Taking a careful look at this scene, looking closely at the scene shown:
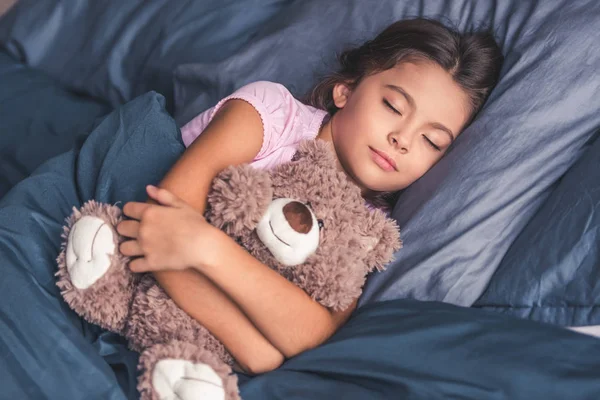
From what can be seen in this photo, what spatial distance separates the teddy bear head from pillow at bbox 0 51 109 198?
509 millimetres

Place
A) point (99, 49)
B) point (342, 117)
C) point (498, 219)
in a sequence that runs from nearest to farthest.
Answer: point (498, 219), point (342, 117), point (99, 49)

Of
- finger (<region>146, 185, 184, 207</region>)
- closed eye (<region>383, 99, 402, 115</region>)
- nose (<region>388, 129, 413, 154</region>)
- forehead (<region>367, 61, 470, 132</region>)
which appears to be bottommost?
finger (<region>146, 185, 184, 207</region>)

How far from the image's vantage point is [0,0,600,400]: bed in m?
0.87

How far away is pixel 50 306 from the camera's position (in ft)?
3.11

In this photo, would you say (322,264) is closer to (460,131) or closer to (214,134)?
(214,134)

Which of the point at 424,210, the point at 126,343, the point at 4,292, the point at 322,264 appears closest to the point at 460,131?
the point at 424,210

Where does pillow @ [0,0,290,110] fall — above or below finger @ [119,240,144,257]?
above

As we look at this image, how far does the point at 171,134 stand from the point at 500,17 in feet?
2.10

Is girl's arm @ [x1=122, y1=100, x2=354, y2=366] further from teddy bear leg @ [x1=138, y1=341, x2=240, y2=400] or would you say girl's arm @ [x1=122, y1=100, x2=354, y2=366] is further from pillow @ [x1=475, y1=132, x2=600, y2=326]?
pillow @ [x1=475, y1=132, x2=600, y2=326]

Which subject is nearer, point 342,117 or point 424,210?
point 424,210

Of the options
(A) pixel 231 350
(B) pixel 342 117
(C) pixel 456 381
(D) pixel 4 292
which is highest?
(B) pixel 342 117

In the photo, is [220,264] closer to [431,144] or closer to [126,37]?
[431,144]

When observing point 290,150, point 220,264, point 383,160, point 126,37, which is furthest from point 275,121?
point 126,37

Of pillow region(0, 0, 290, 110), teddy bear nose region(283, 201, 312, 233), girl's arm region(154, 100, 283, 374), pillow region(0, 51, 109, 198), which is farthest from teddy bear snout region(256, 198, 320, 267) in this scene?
pillow region(0, 0, 290, 110)
